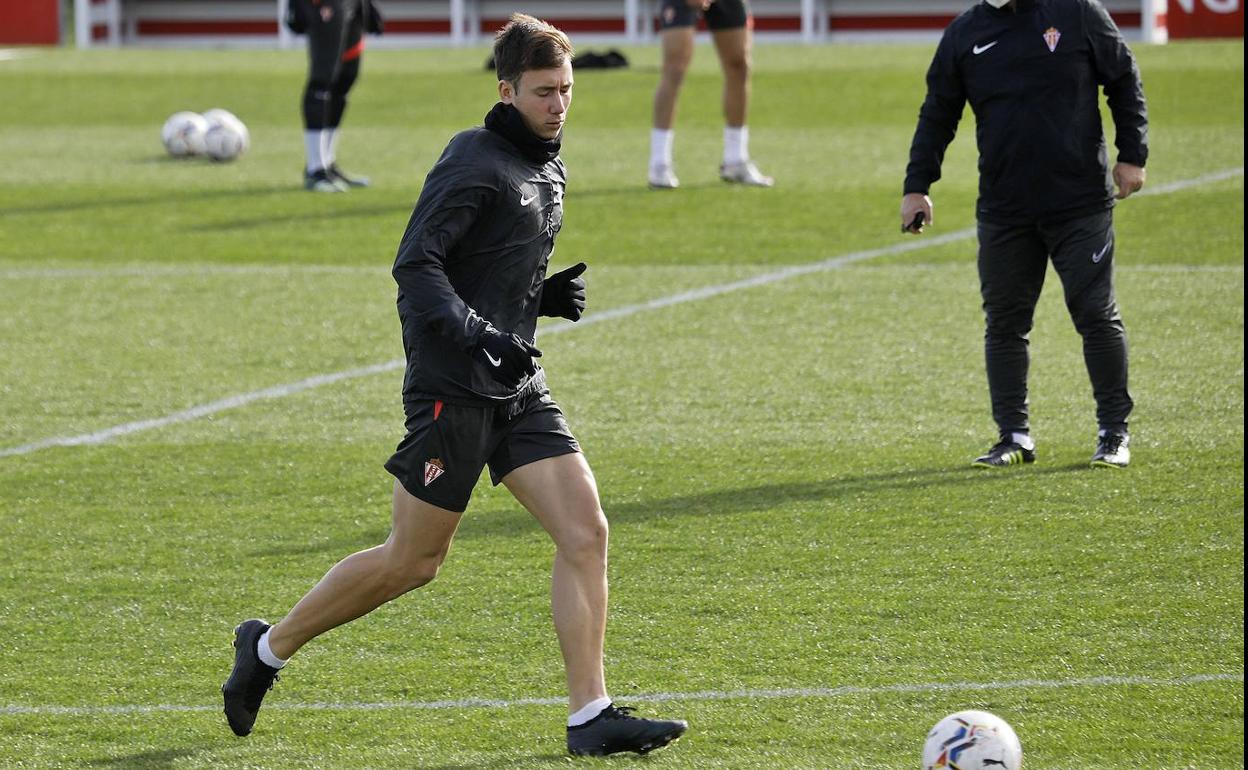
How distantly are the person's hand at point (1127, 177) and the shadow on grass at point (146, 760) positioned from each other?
4217mm

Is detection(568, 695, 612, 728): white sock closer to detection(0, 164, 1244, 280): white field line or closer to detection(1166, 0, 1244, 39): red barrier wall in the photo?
detection(0, 164, 1244, 280): white field line

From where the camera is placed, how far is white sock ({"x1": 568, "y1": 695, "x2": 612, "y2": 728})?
4242mm

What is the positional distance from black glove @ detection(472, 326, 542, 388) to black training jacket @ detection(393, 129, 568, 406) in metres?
0.03

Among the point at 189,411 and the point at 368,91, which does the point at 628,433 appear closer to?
the point at 189,411

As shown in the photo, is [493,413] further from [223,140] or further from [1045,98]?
[223,140]

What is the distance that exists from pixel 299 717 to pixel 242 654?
0.23 metres

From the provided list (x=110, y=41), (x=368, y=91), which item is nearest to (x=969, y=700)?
(x=368, y=91)

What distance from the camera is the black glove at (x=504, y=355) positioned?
13.5 feet

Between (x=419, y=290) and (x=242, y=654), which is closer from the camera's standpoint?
(x=419, y=290)

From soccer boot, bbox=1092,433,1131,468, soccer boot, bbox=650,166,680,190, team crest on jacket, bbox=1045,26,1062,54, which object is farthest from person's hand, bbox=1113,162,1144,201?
soccer boot, bbox=650,166,680,190

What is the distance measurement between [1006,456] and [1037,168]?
1098 mm

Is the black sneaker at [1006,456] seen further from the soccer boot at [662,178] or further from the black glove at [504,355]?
the soccer boot at [662,178]

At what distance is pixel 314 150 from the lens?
1414 cm

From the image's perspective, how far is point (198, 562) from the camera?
19.4ft
